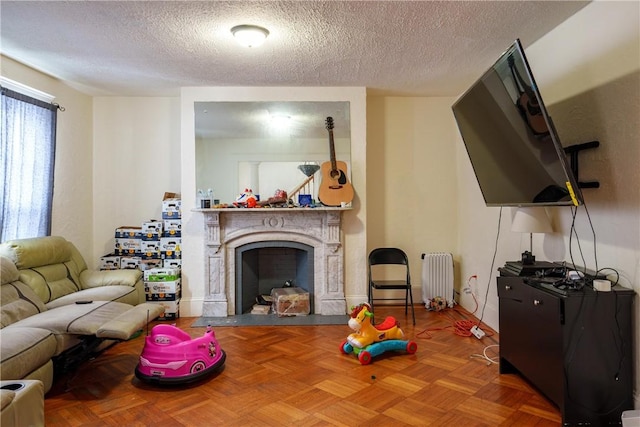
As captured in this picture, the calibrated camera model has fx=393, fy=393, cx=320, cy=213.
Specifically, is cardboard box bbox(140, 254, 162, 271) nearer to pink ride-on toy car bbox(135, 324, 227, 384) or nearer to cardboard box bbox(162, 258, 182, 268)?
cardboard box bbox(162, 258, 182, 268)

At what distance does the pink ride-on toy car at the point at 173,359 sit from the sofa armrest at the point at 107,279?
1.22 m

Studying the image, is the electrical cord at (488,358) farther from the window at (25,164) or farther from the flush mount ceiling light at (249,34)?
the window at (25,164)

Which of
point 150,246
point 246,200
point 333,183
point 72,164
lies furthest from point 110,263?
point 333,183

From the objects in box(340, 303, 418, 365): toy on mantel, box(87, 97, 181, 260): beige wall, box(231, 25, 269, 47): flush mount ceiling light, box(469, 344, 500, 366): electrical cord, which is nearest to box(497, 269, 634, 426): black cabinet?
box(469, 344, 500, 366): electrical cord

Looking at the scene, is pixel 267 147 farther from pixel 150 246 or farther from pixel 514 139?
pixel 514 139

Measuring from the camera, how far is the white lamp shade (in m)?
2.63

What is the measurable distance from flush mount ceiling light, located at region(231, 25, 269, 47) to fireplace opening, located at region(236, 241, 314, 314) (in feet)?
6.82

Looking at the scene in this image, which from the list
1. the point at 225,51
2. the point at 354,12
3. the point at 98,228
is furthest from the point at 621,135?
the point at 98,228

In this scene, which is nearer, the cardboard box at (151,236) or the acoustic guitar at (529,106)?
the acoustic guitar at (529,106)

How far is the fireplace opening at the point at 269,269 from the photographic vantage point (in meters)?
4.18

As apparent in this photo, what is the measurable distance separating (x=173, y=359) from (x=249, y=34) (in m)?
2.22

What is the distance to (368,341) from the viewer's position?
9.71 feet

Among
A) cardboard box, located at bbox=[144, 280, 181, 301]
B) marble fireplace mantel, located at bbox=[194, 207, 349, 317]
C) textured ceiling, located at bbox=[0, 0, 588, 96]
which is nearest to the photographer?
textured ceiling, located at bbox=[0, 0, 588, 96]

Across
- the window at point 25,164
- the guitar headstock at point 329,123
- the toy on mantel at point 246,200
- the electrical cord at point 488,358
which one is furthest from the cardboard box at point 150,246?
the electrical cord at point 488,358
